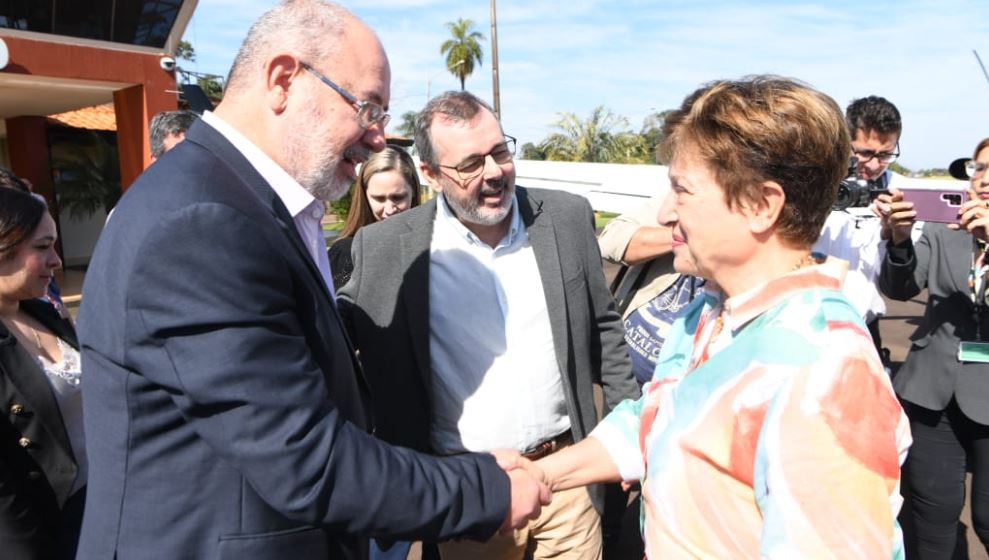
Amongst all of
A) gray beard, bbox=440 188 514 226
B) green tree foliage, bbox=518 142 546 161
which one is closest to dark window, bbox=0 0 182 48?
gray beard, bbox=440 188 514 226

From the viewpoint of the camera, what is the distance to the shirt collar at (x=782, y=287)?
1.33 m

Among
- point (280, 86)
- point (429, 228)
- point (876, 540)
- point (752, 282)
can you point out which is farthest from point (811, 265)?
point (429, 228)

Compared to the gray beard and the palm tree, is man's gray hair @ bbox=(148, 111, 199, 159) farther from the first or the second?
the palm tree

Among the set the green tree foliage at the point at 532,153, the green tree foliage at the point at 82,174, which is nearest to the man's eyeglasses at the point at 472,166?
the green tree foliage at the point at 82,174

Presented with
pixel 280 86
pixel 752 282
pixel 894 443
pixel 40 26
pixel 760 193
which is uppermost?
pixel 40 26

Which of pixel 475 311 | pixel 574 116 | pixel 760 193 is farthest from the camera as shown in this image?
pixel 574 116

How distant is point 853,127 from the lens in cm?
330

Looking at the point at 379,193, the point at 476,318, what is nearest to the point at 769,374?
the point at 476,318

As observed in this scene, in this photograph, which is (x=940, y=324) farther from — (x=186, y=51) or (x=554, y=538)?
(x=186, y=51)

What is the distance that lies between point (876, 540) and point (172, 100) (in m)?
15.2

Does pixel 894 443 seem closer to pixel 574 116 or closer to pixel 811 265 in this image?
pixel 811 265

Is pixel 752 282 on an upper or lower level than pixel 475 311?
upper

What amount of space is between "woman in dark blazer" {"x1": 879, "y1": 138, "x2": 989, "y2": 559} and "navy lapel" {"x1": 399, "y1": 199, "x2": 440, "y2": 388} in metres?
1.83

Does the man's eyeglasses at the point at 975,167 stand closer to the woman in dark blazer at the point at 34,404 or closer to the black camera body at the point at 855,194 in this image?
the black camera body at the point at 855,194
